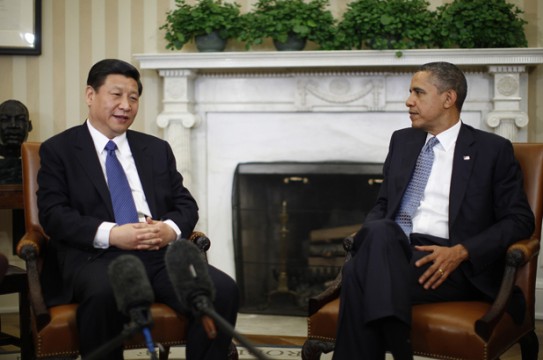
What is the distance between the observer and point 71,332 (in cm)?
232

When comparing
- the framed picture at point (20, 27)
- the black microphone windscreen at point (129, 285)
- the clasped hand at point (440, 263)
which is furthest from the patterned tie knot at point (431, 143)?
the framed picture at point (20, 27)

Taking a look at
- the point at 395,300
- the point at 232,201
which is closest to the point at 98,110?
the point at 395,300

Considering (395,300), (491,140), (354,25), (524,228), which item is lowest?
(395,300)

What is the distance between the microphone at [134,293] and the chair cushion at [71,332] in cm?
90

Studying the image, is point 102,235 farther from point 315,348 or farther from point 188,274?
point 188,274

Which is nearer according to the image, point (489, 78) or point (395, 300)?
point (395, 300)

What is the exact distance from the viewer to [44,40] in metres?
4.49

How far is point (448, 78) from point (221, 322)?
178 centimetres

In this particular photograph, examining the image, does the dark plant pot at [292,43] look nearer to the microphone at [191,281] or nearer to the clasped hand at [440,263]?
the clasped hand at [440,263]

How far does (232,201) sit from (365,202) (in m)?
0.78

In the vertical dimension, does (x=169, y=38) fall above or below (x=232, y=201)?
above

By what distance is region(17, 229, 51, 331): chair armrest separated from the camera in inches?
91.0

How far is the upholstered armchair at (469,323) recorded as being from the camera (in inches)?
89.9

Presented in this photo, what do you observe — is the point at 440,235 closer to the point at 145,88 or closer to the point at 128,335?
the point at 128,335
